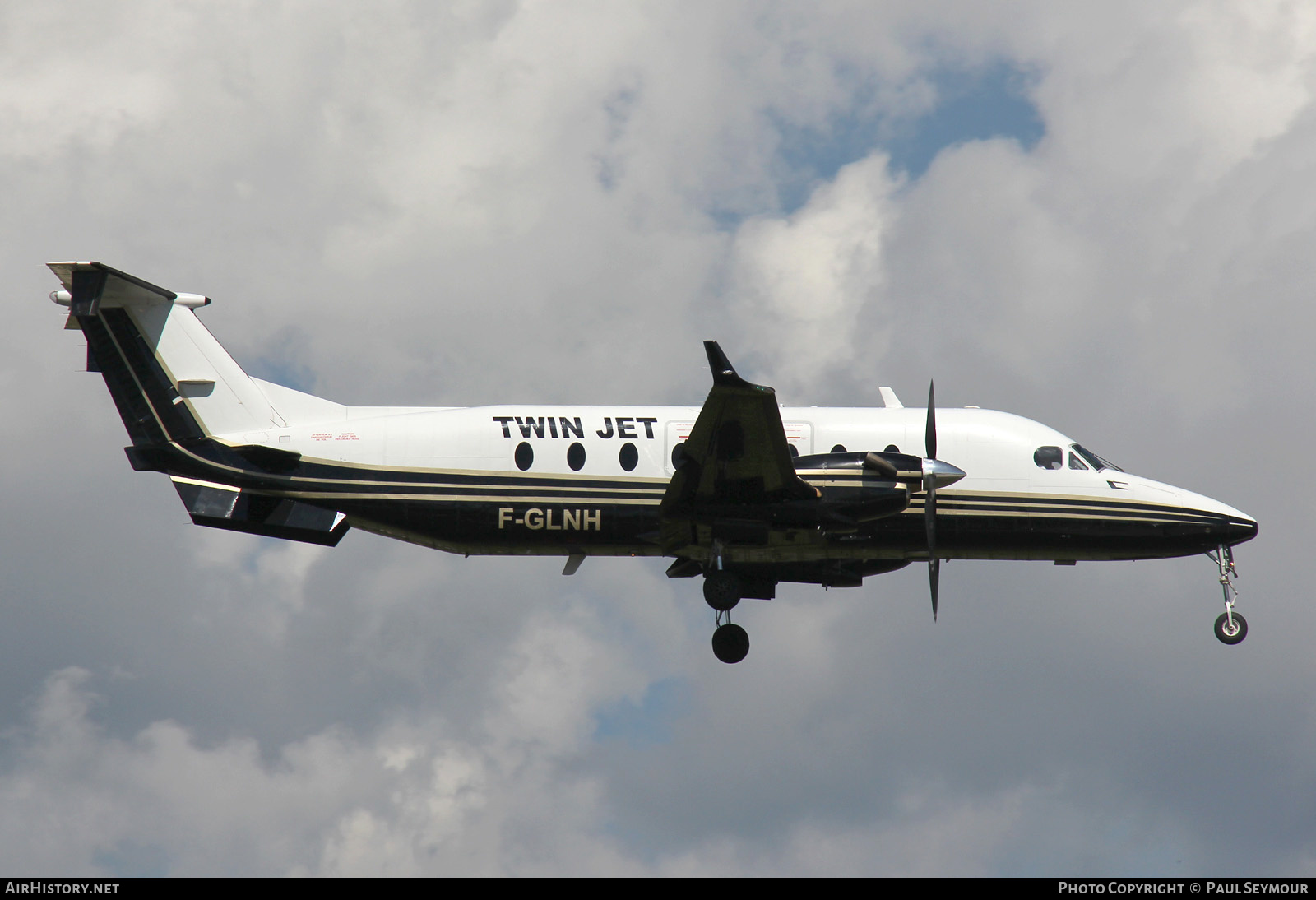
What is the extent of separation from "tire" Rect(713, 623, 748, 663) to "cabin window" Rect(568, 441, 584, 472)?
4.74 m

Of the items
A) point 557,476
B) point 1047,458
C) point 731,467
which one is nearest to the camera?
point 731,467

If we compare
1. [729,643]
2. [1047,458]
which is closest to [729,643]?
[729,643]

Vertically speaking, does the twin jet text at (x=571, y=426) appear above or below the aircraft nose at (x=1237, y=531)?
above

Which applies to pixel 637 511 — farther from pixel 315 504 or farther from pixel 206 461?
pixel 206 461

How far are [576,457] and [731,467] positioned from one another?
3.96 meters

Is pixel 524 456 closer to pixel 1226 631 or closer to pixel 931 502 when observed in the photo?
pixel 931 502

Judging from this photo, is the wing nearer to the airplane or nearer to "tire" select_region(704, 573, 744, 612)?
the airplane

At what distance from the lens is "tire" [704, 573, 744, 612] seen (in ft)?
106

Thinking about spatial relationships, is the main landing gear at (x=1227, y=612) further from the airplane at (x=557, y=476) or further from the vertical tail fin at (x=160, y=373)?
the vertical tail fin at (x=160, y=373)

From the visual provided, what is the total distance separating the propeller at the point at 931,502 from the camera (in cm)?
3047

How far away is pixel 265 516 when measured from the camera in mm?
32438

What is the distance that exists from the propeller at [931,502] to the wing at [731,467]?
91.8 inches

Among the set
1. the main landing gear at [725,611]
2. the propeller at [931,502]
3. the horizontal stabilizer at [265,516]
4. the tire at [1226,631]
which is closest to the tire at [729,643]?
the main landing gear at [725,611]

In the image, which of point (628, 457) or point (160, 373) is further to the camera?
point (160, 373)
